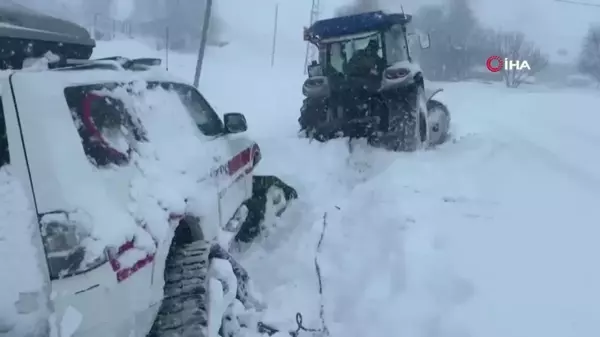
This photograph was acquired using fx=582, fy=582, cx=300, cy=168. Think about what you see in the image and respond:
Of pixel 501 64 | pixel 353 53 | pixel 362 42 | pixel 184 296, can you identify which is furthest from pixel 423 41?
pixel 501 64

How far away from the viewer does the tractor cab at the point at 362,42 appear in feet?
30.4

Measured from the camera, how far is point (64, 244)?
2213 millimetres

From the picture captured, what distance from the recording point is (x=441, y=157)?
9.41m

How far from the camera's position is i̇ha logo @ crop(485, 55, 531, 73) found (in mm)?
48844

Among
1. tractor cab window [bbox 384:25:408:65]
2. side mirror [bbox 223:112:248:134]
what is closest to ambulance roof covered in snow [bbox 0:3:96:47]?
side mirror [bbox 223:112:248:134]

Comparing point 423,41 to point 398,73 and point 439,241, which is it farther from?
point 439,241

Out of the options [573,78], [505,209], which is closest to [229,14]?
[573,78]

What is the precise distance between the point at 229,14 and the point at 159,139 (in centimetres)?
5045

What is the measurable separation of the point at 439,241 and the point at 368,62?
4.79 metres

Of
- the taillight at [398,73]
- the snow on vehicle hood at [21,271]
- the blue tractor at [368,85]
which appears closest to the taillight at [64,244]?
the snow on vehicle hood at [21,271]

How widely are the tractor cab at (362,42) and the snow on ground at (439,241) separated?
1.31 metres

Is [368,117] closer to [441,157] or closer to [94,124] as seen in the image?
[441,157]

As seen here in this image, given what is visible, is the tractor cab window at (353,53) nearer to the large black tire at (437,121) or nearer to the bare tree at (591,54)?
the large black tire at (437,121)

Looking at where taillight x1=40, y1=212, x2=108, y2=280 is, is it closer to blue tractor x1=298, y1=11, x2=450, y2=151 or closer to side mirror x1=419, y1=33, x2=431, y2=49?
blue tractor x1=298, y1=11, x2=450, y2=151
